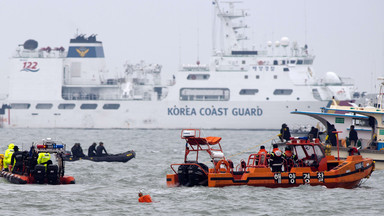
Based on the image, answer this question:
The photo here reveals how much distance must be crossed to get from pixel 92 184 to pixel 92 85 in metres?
53.3

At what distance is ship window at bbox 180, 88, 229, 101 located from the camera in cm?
7294

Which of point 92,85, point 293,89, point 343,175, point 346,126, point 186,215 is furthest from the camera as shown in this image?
Result: point 92,85

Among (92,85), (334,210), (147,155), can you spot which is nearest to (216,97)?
(92,85)

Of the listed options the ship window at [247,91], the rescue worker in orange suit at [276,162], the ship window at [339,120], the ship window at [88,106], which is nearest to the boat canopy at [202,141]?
the rescue worker in orange suit at [276,162]

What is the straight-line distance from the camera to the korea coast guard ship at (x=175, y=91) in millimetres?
71625

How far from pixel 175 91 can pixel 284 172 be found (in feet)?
167

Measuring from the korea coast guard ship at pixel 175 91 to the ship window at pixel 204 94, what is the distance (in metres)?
0.09

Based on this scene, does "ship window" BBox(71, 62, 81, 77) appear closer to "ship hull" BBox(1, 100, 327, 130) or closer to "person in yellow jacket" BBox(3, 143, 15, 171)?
"ship hull" BBox(1, 100, 327, 130)

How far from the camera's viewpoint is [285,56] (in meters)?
73.7

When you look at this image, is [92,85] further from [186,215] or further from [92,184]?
[186,215]

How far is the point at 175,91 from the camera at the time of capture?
72.8 metres

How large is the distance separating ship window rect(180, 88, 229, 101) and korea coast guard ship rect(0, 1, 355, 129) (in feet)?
0.29

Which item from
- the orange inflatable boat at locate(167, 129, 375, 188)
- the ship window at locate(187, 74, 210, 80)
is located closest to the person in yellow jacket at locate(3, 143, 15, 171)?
the orange inflatable boat at locate(167, 129, 375, 188)

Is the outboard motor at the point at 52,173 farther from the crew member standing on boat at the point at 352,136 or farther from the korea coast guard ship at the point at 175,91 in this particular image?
the korea coast guard ship at the point at 175,91
